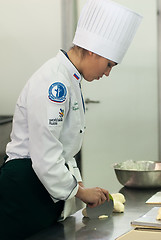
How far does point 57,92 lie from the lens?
1229mm

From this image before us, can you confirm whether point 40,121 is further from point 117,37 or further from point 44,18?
point 44,18

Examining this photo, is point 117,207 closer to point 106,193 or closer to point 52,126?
point 106,193

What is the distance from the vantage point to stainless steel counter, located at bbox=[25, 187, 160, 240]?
1.10 m

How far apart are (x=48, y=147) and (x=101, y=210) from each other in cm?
29

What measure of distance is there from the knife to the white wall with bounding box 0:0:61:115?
153 centimetres

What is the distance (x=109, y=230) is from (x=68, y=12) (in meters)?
2.53

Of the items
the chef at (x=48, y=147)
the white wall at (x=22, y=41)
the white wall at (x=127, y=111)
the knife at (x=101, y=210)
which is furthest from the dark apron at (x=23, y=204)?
the white wall at (x=127, y=111)

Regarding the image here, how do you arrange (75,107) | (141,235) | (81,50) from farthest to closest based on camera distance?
1. (81,50)
2. (75,107)
3. (141,235)

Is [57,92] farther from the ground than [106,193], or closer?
farther from the ground

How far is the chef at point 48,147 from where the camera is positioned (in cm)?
120

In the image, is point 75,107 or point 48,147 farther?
point 75,107

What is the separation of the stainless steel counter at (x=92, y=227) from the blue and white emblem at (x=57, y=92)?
37cm

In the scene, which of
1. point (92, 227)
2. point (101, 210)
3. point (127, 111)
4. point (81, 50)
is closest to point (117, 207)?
point (101, 210)

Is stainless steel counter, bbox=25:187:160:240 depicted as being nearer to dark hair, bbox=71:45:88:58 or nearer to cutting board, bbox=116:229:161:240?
cutting board, bbox=116:229:161:240
